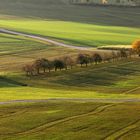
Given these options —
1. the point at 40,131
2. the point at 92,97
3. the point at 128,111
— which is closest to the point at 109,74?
the point at 92,97

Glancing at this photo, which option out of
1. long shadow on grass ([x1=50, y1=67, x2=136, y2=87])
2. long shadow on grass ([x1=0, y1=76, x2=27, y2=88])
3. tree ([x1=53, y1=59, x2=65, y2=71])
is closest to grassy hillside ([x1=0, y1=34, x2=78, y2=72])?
tree ([x1=53, y1=59, x2=65, y2=71])

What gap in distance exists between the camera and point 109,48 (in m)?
170

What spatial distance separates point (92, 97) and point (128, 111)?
44.8 feet

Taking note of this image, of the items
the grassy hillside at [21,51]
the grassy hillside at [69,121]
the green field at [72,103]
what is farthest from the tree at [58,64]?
the grassy hillside at [69,121]

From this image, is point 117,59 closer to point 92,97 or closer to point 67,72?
point 67,72

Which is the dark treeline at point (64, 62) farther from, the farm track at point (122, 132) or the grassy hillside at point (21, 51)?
the farm track at point (122, 132)

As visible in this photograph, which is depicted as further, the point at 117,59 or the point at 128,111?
the point at 117,59

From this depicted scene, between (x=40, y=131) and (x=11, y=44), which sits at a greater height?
(x=11, y=44)

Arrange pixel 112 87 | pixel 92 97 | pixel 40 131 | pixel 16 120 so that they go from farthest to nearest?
1. pixel 112 87
2. pixel 92 97
3. pixel 16 120
4. pixel 40 131

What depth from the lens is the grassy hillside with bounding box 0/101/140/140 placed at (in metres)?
A: 53.3

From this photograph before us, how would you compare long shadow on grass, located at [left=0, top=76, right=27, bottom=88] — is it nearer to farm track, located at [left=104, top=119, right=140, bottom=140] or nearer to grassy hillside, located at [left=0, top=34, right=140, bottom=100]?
grassy hillside, located at [left=0, top=34, right=140, bottom=100]

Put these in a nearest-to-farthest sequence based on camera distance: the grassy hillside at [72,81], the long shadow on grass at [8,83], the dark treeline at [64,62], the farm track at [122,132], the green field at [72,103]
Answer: the farm track at [122,132] < the green field at [72,103] < the grassy hillside at [72,81] < the long shadow on grass at [8,83] < the dark treeline at [64,62]

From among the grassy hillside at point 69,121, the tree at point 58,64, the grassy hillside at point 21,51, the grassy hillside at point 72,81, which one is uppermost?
the grassy hillside at point 21,51

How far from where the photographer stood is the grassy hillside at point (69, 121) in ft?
175
